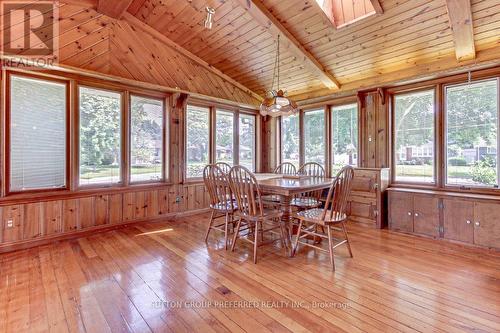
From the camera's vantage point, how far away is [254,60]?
4656 mm

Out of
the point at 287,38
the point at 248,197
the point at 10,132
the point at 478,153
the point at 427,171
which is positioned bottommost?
Answer: the point at 248,197

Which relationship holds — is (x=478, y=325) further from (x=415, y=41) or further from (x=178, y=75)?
(x=178, y=75)

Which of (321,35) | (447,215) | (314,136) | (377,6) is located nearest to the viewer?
(377,6)

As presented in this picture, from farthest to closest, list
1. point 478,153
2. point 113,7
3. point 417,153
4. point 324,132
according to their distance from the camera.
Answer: point 324,132 < point 417,153 < point 113,7 < point 478,153

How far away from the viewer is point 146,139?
4332 millimetres

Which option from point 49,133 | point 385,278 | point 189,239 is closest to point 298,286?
point 385,278

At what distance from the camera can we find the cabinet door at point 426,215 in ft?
11.2

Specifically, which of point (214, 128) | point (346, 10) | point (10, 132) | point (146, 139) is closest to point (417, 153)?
point (346, 10)

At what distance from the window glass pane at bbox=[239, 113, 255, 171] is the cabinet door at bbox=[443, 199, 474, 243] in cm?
369

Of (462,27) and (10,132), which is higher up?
(462,27)

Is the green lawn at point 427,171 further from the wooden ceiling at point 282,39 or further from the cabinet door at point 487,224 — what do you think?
the wooden ceiling at point 282,39

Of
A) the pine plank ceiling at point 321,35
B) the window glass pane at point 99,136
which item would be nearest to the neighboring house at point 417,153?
the pine plank ceiling at point 321,35

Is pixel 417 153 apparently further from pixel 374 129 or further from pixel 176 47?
pixel 176 47

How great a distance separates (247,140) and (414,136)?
128 inches
